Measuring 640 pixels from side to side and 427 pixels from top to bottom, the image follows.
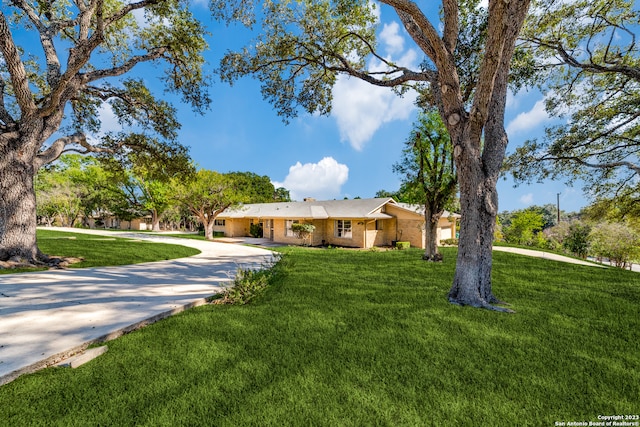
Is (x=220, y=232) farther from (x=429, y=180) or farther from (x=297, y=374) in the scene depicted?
(x=297, y=374)

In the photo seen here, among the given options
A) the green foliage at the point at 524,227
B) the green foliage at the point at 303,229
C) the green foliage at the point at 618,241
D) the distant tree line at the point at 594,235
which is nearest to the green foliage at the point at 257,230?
the green foliage at the point at 303,229

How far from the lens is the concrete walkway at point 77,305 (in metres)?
2.93

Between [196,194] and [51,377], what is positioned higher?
[196,194]

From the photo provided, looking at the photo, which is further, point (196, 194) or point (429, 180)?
point (196, 194)

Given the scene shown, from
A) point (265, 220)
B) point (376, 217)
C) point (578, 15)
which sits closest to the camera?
point (578, 15)

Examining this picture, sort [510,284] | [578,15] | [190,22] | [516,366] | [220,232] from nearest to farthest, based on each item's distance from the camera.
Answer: [516,366] < [510,284] < [578,15] < [190,22] < [220,232]

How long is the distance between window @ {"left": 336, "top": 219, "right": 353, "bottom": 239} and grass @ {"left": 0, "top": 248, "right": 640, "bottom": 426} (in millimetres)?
16513

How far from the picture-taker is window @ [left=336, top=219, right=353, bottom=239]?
21156 mm

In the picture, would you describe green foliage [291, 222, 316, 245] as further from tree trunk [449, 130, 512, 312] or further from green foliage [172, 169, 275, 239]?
tree trunk [449, 130, 512, 312]

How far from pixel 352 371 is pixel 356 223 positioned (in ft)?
60.0

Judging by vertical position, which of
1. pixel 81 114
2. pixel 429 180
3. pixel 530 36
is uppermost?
pixel 530 36

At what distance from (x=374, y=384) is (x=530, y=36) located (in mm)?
11701

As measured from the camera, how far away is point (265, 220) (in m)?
26.6

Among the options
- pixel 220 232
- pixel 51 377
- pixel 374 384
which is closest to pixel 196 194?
pixel 220 232
